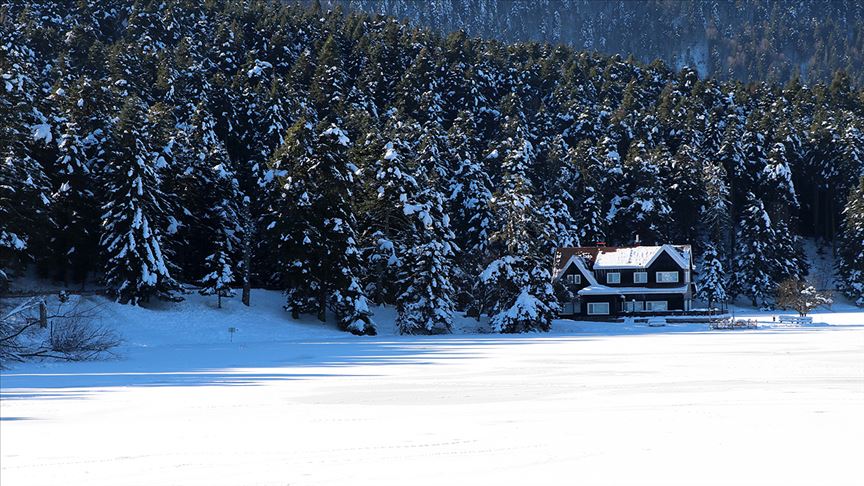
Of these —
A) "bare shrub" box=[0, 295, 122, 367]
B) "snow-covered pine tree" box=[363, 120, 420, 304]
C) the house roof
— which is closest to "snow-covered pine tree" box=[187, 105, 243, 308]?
"snow-covered pine tree" box=[363, 120, 420, 304]

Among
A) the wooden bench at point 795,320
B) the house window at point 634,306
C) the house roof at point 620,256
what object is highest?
the house roof at point 620,256

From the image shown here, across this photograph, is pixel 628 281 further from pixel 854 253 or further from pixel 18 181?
pixel 18 181

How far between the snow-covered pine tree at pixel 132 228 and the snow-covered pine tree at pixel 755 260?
5626cm

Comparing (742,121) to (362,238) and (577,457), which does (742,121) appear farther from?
(577,457)

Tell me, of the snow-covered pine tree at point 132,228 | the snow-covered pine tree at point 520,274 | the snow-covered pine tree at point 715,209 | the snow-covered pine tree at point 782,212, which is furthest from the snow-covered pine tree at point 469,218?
the snow-covered pine tree at point 782,212

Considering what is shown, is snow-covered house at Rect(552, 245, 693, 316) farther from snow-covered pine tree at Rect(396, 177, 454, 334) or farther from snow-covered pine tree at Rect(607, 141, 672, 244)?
snow-covered pine tree at Rect(396, 177, 454, 334)

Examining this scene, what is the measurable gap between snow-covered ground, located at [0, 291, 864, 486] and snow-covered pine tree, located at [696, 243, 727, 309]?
45.2m

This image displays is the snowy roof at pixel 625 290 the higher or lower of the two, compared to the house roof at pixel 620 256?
lower

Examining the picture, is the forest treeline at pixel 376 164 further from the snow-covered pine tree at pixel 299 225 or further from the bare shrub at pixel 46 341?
the bare shrub at pixel 46 341

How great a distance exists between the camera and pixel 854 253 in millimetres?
83375

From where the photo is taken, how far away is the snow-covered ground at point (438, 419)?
13016 millimetres

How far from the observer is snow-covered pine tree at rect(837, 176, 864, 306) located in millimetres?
82750

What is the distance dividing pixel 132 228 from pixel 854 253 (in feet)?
222

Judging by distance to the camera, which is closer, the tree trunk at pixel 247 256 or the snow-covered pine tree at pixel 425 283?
the snow-covered pine tree at pixel 425 283
